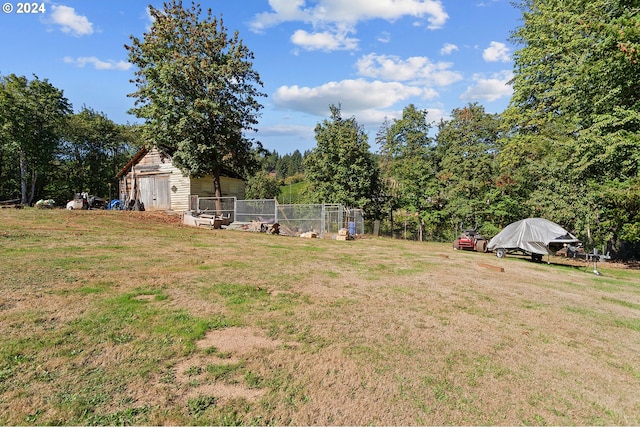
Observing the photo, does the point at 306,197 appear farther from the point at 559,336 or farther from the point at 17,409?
the point at 17,409

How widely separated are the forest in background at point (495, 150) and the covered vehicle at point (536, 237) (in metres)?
3.50

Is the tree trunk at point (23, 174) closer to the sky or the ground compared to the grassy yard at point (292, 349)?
closer to the sky

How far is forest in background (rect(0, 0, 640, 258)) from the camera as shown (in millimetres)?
14555

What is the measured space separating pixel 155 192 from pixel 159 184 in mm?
687

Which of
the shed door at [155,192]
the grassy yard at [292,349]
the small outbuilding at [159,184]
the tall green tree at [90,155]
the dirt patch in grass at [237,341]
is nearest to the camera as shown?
the grassy yard at [292,349]

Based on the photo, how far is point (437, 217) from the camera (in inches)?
1066

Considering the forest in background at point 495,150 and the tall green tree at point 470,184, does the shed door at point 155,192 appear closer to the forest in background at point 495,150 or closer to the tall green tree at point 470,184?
the forest in background at point 495,150

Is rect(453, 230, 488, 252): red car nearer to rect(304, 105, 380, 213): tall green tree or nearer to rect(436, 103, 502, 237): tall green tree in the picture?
rect(436, 103, 502, 237): tall green tree

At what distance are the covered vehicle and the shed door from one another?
70.7ft

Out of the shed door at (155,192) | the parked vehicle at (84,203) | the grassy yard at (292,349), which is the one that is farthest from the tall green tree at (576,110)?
the parked vehicle at (84,203)

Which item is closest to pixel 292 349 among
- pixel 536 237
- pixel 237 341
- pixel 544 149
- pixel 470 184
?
pixel 237 341

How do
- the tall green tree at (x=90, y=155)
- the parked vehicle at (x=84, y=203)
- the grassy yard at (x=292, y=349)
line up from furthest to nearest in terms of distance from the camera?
the tall green tree at (x=90, y=155) < the parked vehicle at (x=84, y=203) < the grassy yard at (x=292, y=349)

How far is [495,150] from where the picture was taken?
30062 mm

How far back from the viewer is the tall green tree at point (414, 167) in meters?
27.3
